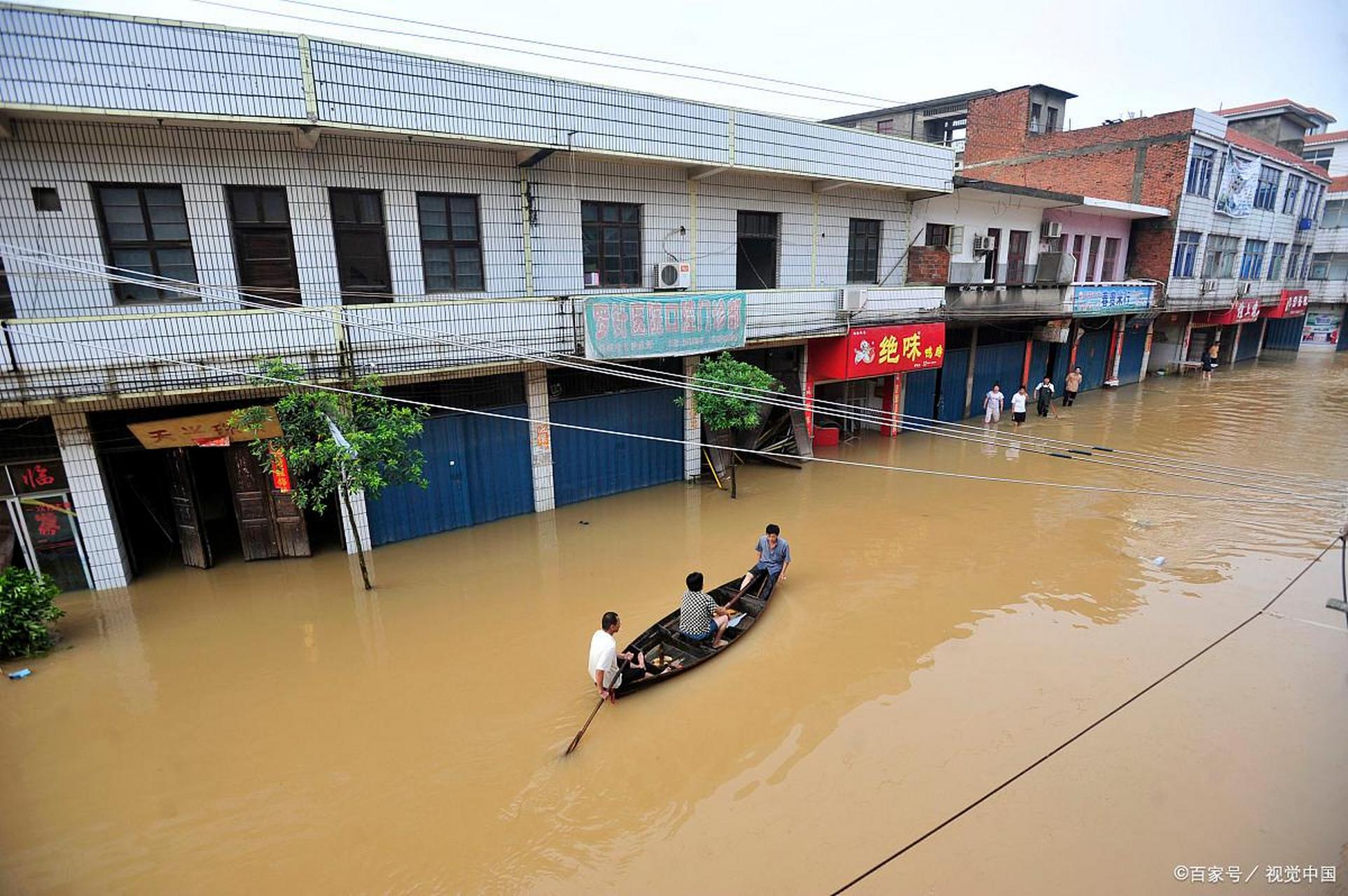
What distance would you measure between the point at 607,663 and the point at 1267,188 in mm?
37744

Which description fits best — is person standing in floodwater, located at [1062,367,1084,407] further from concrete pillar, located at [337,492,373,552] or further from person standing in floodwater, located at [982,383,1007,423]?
concrete pillar, located at [337,492,373,552]

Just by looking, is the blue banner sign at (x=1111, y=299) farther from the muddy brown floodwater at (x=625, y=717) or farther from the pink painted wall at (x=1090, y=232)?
the muddy brown floodwater at (x=625, y=717)

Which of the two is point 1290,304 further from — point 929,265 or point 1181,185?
point 929,265

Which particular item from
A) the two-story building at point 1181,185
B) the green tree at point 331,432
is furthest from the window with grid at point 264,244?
the two-story building at point 1181,185

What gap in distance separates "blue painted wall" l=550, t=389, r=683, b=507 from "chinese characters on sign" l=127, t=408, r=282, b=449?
4.45 meters

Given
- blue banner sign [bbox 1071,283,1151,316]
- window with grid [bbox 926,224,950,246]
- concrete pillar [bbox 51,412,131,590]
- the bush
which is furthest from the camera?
blue banner sign [bbox 1071,283,1151,316]

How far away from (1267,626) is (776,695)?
6.67m

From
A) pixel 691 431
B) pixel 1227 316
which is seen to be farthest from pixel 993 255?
pixel 1227 316

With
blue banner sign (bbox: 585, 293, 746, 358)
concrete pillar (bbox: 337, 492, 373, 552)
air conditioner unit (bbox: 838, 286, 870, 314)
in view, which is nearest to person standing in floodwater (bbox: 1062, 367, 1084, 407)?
air conditioner unit (bbox: 838, 286, 870, 314)

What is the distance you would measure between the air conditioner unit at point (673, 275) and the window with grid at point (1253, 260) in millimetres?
30225

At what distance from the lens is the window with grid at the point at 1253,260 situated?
1168 inches

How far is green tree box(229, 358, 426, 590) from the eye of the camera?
7910 millimetres

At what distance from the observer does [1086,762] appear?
19.9 ft

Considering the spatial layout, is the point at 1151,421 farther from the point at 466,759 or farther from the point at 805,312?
the point at 466,759
